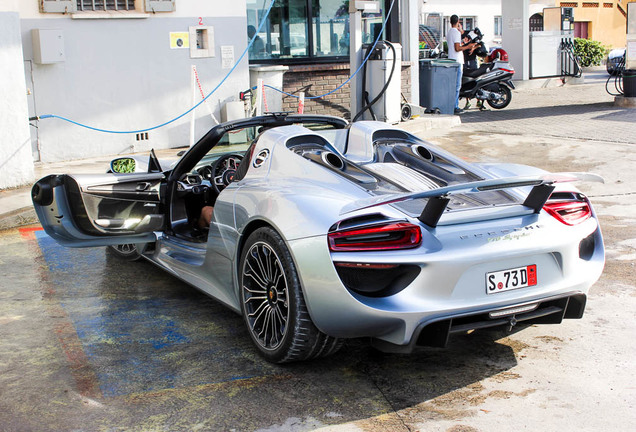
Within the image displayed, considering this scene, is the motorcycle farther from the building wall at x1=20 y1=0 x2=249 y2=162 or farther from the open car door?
the open car door

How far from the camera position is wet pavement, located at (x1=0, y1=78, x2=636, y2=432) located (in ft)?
12.0

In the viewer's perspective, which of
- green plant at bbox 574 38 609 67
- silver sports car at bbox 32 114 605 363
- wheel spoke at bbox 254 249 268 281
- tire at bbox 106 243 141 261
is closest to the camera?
silver sports car at bbox 32 114 605 363

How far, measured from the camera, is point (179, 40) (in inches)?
497

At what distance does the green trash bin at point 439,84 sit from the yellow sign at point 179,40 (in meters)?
5.25

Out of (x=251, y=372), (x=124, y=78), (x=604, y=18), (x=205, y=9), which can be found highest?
(x=604, y=18)

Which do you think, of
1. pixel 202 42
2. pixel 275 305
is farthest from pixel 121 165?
pixel 202 42

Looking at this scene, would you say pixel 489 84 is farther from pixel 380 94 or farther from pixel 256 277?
pixel 256 277

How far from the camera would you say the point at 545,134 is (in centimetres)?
1271

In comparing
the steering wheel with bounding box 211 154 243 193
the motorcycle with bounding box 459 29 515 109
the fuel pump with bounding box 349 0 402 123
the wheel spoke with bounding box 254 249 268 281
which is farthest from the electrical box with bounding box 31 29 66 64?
the motorcycle with bounding box 459 29 515 109

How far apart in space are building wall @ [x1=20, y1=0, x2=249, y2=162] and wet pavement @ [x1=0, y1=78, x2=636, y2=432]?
19.7ft

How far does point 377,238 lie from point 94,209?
2482 mm

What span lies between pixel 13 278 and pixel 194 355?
8.07ft

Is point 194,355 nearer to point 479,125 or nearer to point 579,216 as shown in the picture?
point 579,216

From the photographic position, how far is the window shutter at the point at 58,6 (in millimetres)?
11297
